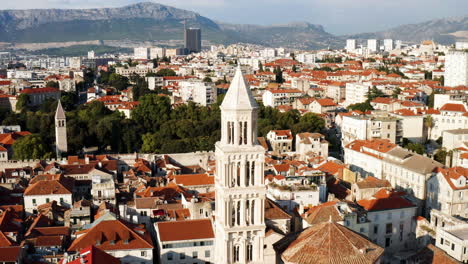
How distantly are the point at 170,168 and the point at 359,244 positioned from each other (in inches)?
1203

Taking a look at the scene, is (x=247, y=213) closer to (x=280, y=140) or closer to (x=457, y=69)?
(x=280, y=140)

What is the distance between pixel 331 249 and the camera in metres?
19.1

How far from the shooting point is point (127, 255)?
25703mm

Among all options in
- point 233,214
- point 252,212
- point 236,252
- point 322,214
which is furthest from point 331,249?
point 322,214

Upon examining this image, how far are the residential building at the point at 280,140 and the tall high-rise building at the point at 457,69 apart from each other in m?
50.4

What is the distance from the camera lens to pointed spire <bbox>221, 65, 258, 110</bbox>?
1867cm

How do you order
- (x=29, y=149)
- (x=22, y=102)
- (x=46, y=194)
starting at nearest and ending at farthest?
(x=46, y=194) → (x=29, y=149) → (x=22, y=102)

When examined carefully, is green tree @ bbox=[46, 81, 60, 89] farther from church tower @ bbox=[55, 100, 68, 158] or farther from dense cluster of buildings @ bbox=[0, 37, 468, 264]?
church tower @ bbox=[55, 100, 68, 158]

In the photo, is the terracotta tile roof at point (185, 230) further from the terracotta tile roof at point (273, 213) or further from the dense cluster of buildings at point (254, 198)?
the terracotta tile roof at point (273, 213)

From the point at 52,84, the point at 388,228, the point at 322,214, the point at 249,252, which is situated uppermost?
the point at 52,84

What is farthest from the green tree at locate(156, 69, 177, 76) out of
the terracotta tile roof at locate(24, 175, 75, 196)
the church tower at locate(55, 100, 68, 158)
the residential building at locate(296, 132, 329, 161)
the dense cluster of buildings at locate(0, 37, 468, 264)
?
the terracotta tile roof at locate(24, 175, 75, 196)

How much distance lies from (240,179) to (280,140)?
126ft

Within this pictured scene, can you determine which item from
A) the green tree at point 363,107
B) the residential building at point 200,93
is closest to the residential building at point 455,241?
the green tree at point 363,107

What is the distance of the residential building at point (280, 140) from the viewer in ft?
187
